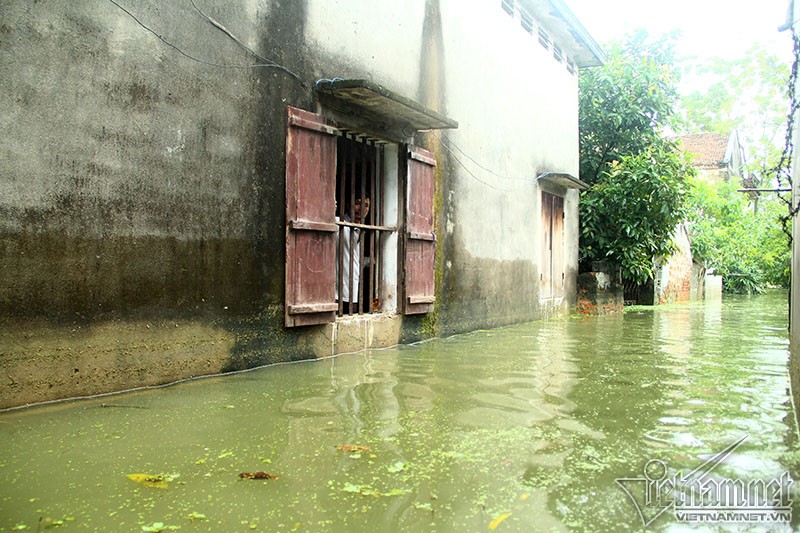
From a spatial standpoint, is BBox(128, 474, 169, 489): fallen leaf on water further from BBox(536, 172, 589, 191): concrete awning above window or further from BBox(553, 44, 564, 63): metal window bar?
BBox(553, 44, 564, 63): metal window bar

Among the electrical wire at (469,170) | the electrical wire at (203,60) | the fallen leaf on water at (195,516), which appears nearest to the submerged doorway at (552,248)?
the electrical wire at (469,170)

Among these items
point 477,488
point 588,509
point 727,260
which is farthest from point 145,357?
point 727,260

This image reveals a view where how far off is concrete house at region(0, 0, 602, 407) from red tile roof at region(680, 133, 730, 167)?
2568cm

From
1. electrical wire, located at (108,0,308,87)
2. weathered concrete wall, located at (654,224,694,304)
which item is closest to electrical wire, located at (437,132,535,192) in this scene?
electrical wire, located at (108,0,308,87)

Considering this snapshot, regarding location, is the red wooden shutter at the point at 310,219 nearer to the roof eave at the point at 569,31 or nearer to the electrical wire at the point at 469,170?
the electrical wire at the point at 469,170

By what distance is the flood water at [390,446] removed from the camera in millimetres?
2350

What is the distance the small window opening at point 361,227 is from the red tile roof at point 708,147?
1085 inches

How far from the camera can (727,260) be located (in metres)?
22.8

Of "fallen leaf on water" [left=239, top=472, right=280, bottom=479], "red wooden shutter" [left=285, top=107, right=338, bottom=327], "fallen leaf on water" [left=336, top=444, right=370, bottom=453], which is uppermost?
"red wooden shutter" [left=285, top=107, right=338, bottom=327]

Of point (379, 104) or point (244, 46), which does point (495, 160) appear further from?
point (244, 46)

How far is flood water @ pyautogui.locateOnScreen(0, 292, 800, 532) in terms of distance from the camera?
2350mm

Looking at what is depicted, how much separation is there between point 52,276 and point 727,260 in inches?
929
